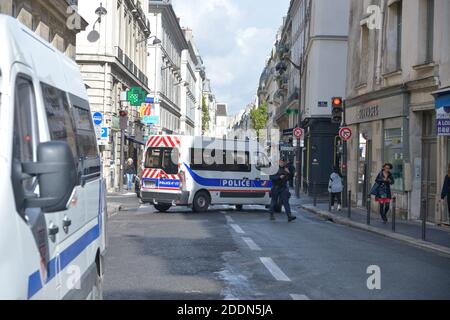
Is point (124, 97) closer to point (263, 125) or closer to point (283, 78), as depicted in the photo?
point (283, 78)

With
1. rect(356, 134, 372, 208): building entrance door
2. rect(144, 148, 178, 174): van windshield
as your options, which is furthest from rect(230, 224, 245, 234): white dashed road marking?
rect(356, 134, 372, 208): building entrance door

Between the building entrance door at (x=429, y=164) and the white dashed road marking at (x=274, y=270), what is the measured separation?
10.1 metres

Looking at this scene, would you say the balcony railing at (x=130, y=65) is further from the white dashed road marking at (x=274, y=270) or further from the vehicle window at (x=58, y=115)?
the vehicle window at (x=58, y=115)

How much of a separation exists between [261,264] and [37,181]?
6981 mm

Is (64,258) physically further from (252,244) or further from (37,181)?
(252,244)

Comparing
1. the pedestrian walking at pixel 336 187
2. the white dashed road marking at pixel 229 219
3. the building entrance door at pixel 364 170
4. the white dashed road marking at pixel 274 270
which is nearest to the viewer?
the white dashed road marking at pixel 274 270

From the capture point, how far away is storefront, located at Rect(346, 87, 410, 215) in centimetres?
2088

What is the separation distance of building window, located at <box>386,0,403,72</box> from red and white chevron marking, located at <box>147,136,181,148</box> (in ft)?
25.4

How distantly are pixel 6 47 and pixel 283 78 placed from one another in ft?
210

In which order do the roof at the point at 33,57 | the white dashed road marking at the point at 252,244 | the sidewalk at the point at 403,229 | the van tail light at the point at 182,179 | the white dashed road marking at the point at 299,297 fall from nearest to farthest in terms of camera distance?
the roof at the point at 33,57, the white dashed road marking at the point at 299,297, the white dashed road marking at the point at 252,244, the sidewalk at the point at 403,229, the van tail light at the point at 182,179

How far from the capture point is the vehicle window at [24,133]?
11.1 ft

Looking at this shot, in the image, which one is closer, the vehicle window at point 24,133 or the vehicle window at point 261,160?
the vehicle window at point 24,133

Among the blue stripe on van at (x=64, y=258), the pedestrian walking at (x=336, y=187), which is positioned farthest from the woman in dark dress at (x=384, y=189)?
the blue stripe on van at (x=64, y=258)
